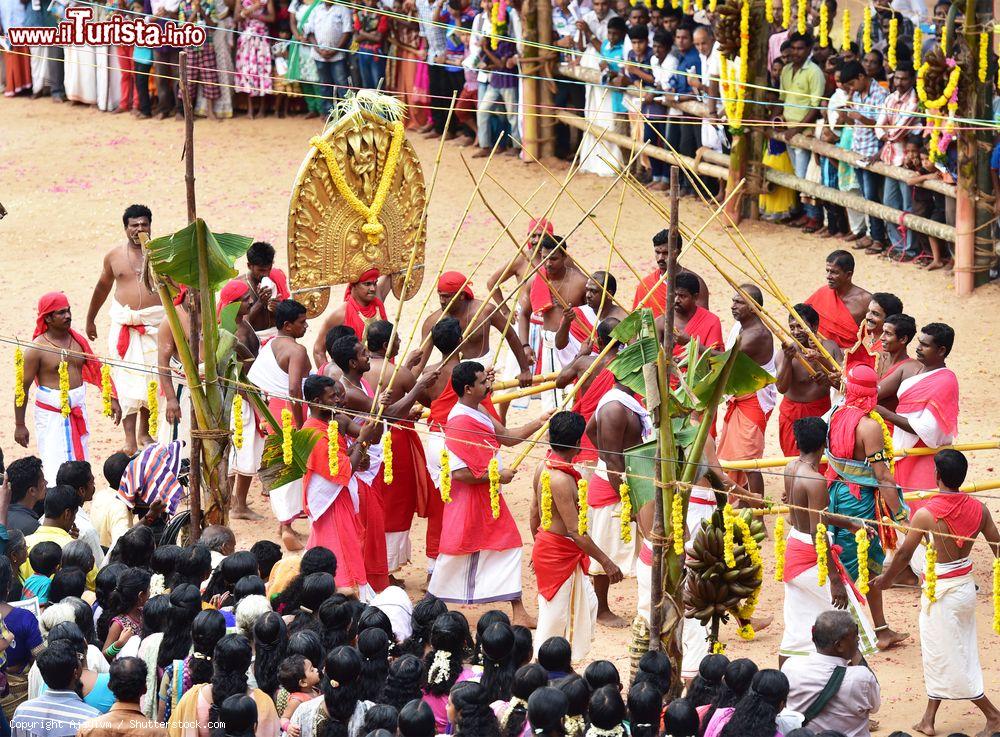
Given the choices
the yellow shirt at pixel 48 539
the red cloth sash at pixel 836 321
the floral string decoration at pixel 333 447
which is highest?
the red cloth sash at pixel 836 321

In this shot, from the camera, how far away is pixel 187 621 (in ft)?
22.9

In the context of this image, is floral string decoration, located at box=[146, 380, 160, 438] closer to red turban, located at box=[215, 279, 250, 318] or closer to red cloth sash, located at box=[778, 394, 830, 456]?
red turban, located at box=[215, 279, 250, 318]

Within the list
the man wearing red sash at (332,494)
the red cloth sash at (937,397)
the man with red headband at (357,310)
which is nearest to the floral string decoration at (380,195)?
the man with red headband at (357,310)

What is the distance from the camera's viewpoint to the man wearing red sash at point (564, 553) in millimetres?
8555

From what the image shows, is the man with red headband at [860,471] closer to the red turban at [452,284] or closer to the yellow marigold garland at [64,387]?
the red turban at [452,284]

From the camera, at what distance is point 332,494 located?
9.08 meters

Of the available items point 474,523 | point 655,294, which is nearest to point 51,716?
point 474,523

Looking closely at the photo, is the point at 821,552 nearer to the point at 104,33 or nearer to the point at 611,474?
the point at 611,474

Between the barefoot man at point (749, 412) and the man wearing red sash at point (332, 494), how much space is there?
2591 mm

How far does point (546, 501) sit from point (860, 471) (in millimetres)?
1830

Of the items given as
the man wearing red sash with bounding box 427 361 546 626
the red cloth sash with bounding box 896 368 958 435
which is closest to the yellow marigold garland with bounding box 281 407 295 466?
the man wearing red sash with bounding box 427 361 546 626

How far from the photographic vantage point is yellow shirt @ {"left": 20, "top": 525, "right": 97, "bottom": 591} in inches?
322

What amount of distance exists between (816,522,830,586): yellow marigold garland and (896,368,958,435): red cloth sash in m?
1.90

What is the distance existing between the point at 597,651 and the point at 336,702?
294 centimetres
